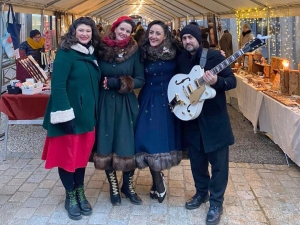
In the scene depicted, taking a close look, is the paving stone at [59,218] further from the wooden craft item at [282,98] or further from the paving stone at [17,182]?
the wooden craft item at [282,98]

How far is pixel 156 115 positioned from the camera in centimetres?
275

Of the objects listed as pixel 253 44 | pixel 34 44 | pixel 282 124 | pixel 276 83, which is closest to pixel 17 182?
pixel 253 44

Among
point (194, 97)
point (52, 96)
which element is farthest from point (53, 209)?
point (194, 97)

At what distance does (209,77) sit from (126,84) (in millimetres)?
599

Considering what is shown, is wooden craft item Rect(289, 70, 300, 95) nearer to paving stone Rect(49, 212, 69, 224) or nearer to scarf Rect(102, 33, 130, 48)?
scarf Rect(102, 33, 130, 48)

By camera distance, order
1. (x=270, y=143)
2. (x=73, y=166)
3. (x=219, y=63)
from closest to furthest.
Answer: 1. (x=219, y=63)
2. (x=73, y=166)
3. (x=270, y=143)

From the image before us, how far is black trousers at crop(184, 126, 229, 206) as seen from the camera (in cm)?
271

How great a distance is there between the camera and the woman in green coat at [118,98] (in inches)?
105

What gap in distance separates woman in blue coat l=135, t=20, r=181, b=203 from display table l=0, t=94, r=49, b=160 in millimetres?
1799

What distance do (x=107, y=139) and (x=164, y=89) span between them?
22.0 inches

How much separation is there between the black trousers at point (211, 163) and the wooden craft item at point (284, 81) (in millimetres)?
2054

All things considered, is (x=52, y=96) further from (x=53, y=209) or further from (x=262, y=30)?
(x=262, y=30)

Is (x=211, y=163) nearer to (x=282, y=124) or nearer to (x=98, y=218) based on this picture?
(x=98, y=218)

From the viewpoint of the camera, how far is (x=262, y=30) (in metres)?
6.48
